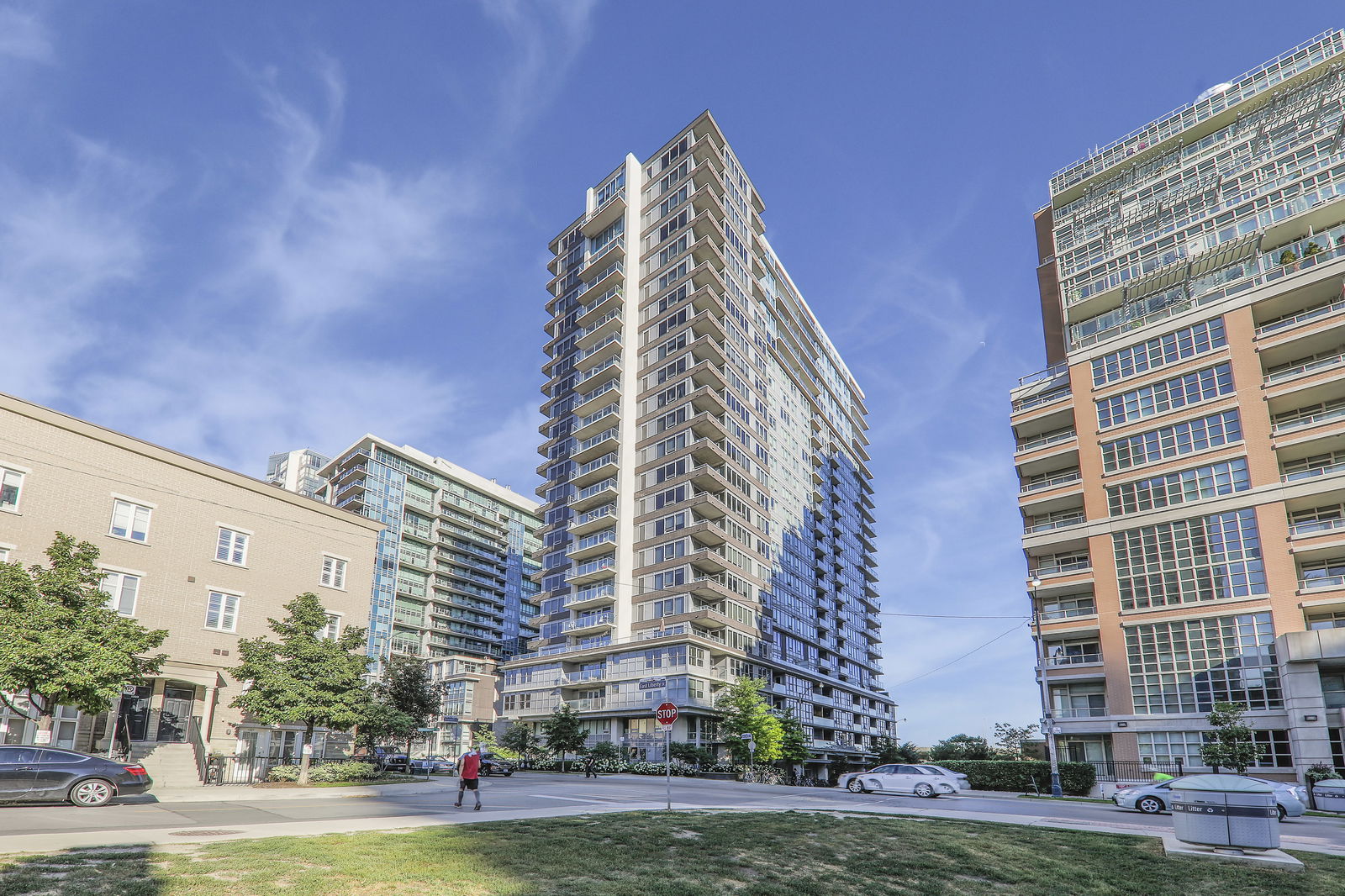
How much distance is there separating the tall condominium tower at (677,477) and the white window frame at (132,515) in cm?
4365

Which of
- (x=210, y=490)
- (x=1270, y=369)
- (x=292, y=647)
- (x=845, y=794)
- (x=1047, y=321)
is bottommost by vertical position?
(x=845, y=794)

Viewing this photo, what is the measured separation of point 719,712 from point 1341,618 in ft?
138

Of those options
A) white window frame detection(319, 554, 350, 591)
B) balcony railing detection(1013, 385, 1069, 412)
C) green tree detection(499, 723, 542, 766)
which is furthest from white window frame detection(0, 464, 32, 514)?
balcony railing detection(1013, 385, 1069, 412)

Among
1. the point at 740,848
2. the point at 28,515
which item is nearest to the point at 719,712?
the point at 28,515

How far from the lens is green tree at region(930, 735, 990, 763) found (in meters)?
91.1

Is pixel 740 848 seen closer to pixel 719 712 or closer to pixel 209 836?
pixel 209 836

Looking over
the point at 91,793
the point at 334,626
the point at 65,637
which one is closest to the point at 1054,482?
the point at 334,626

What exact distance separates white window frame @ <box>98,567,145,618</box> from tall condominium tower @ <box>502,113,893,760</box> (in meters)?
43.6

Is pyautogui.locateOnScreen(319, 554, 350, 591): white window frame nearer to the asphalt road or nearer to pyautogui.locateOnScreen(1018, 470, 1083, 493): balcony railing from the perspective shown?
the asphalt road

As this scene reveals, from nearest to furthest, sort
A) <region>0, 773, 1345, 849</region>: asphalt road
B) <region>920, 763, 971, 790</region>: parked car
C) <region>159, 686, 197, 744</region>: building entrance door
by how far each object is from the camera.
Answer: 1. <region>0, 773, 1345, 849</region>: asphalt road
2. <region>159, 686, 197, 744</region>: building entrance door
3. <region>920, 763, 971, 790</region>: parked car

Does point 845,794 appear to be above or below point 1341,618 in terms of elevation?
below

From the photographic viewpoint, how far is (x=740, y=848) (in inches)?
524

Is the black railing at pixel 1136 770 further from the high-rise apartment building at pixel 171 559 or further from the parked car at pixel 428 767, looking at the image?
the high-rise apartment building at pixel 171 559

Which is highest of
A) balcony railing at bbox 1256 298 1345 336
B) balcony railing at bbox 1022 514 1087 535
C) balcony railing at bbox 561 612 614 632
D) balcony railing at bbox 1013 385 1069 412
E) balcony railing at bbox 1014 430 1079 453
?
balcony railing at bbox 1256 298 1345 336
